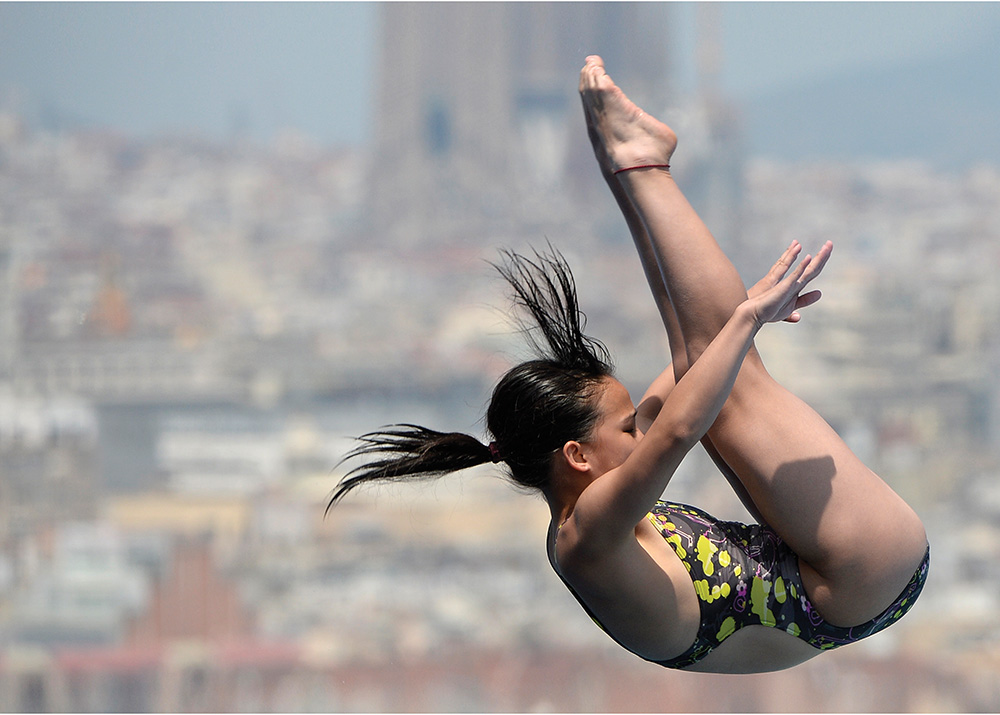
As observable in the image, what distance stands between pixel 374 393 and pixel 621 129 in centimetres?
2516

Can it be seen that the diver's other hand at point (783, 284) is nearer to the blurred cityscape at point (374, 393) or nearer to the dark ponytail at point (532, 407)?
the dark ponytail at point (532, 407)

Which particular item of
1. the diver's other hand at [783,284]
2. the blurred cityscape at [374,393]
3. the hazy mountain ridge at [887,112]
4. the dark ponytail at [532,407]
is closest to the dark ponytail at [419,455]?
the dark ponytail at [532,407]

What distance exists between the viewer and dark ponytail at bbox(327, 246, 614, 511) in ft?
3.06

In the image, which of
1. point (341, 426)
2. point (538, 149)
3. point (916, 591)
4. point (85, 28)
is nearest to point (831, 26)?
point (538, 149)

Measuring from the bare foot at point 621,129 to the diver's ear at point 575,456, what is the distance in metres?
0.27

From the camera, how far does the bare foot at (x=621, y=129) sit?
3.20ft

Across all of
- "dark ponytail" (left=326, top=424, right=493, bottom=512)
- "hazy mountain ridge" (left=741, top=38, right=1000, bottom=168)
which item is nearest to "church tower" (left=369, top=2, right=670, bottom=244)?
"hazy mountain ridge" (left=741, top=38, right=1000, bottom=168)

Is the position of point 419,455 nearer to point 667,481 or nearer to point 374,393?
point 667,481

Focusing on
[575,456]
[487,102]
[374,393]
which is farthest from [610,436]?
[487,102]

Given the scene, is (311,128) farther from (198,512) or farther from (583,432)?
(583,432)

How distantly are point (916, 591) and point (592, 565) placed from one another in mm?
363

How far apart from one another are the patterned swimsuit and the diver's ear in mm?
142

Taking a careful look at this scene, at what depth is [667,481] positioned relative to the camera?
0.86 m

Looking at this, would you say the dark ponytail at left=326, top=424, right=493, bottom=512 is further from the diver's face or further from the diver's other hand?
the diver's other hand
